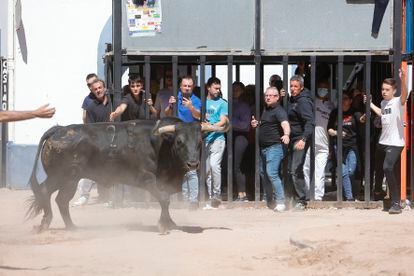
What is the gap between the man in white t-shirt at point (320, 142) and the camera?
527 inches

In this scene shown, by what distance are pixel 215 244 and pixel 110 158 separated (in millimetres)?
1932

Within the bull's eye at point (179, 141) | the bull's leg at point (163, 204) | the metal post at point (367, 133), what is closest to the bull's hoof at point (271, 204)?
the metal post at point (367, 133)

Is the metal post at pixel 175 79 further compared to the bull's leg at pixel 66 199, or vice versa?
the metal post at pixel 175 79

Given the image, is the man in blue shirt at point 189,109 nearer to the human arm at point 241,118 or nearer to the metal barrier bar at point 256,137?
the human arm at point 241,118

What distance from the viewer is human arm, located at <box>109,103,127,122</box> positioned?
12.7 metres

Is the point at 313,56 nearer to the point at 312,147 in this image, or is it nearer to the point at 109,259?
the point at 312,147

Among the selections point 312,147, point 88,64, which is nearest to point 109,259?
point 312,147

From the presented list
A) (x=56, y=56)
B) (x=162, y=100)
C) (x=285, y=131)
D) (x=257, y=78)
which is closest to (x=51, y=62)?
(x=56, y=56)

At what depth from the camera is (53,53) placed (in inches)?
650

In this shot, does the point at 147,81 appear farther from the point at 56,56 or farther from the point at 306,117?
the point at 56,56

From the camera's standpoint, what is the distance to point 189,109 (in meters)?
13.0

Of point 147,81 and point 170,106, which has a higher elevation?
point 147,81

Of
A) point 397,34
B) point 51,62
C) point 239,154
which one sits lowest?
point 239,154

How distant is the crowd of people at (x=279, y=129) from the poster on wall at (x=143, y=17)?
0.68 m
